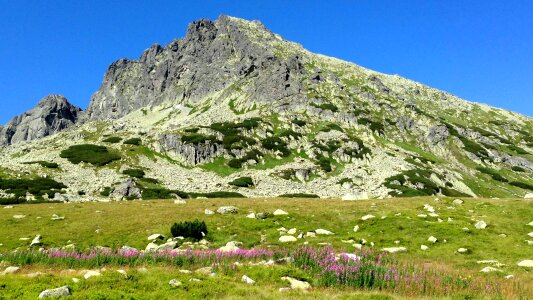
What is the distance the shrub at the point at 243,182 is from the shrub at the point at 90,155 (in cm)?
3691

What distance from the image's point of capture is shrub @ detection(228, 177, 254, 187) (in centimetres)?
10239

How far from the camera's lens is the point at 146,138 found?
5349 inches

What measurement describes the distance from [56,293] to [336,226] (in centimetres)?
2097

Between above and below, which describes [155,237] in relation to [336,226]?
below

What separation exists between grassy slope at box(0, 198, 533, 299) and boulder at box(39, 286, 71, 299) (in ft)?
43.7

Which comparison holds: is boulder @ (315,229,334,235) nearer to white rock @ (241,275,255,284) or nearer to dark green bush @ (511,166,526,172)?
white rock @ (241,275,255,284)

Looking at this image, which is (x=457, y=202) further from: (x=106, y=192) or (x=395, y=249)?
(x=106, y=192)

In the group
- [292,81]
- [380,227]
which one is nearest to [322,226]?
[380,227]

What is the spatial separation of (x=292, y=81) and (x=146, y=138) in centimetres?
8584

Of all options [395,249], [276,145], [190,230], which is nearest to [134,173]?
[276,145]

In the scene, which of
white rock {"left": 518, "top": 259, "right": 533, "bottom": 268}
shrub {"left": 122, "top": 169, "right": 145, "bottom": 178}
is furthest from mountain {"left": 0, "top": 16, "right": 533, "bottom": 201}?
white rock {"left": 518, "top": 259, "right": 533, "bottom": 268}

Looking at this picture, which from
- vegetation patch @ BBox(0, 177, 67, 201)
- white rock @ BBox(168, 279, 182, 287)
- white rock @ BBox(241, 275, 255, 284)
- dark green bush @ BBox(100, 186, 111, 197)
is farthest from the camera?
dark green bush @ BBox(100, 186, 111, 197)

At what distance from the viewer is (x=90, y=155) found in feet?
367

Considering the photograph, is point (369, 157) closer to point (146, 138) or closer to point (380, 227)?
point (146, 138)
